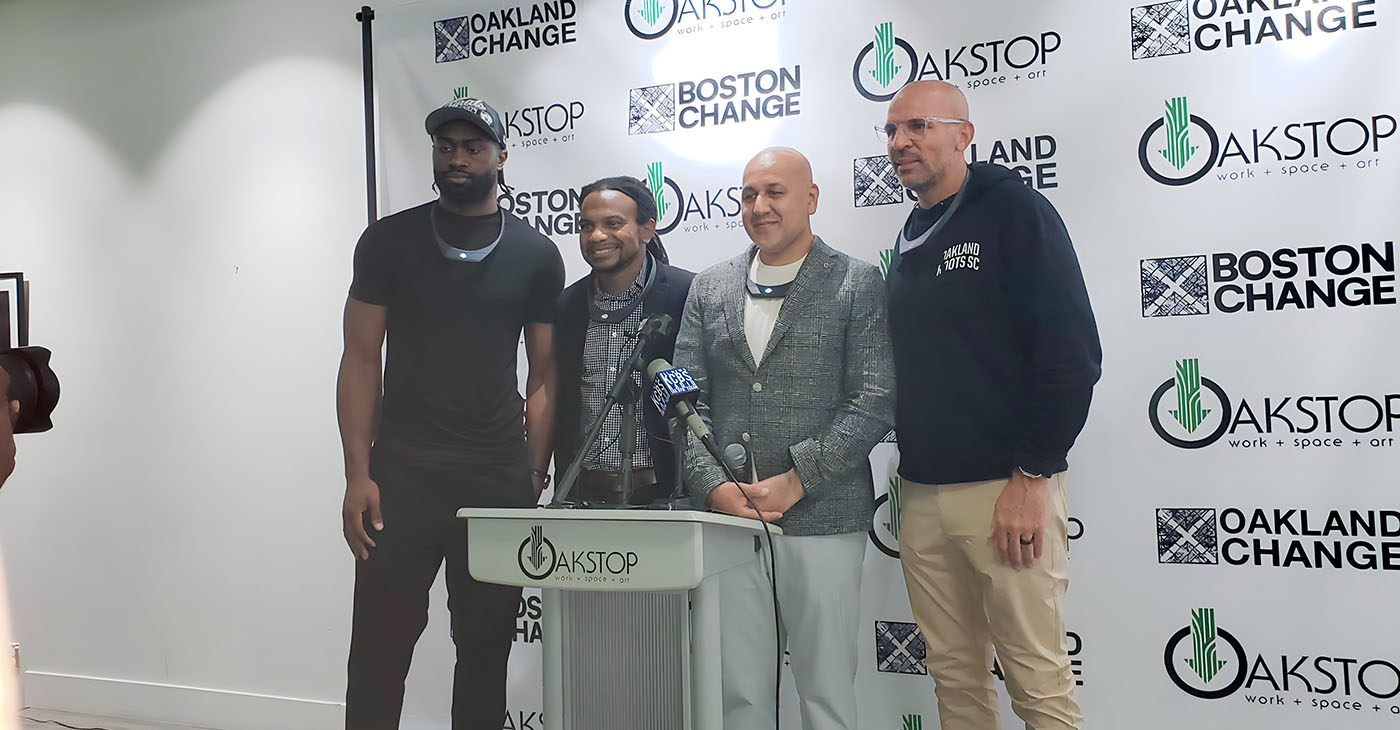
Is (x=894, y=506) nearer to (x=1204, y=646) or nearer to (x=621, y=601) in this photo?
(x=1204, y=646)

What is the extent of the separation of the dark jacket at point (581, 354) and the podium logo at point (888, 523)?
0.65 metres

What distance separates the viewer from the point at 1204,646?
8.26 ft

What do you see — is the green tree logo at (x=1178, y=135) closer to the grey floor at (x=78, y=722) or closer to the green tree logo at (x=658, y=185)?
the green tree logo at (x=658, y=185)

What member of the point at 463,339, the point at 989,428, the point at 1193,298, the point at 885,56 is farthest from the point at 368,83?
the point at 1193,298

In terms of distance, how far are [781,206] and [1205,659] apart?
176 cm

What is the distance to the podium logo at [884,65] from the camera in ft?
9.27

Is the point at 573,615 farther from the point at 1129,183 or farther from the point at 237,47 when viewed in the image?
the point at 237,47

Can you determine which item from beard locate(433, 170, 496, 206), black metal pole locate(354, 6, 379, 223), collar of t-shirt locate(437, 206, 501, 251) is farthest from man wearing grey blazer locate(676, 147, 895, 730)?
black metal pole locate(354, 6, 379, 223)

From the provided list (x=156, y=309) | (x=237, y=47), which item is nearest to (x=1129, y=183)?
(x=237, y=47)

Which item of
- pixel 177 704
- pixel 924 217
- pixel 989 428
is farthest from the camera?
pixel 177 704

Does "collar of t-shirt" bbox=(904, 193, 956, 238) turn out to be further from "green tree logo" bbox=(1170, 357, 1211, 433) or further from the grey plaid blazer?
"green tree logo" bbox=(1170, 357, 1211, 433)

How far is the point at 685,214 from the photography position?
3.06 metres

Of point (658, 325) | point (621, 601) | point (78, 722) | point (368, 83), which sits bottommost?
point (78, 722)

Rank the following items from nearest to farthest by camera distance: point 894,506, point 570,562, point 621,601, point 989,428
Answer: point 570,562
point 621,601
point 989,428
point 894,506
